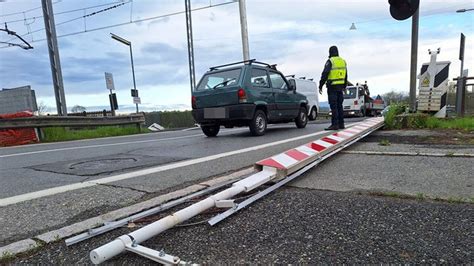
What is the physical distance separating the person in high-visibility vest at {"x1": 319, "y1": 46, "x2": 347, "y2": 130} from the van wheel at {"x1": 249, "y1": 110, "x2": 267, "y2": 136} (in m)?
1.61

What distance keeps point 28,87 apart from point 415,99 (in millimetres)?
16937

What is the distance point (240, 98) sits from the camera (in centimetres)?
740

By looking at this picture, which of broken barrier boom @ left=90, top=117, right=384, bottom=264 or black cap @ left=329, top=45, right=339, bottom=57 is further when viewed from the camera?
black cap @ left=329, top=45, right=339, bottom=57

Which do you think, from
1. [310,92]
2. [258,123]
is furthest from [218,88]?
[310,92]

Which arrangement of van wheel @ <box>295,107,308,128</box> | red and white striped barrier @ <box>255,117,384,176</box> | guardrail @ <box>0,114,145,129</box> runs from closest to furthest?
1. red and white striped barrier @ <box>255,117,384,176</box>
2. guardrail @ <box>0,114,145,129</box>
3. van wheel @ <box>295,107,308,128</box>

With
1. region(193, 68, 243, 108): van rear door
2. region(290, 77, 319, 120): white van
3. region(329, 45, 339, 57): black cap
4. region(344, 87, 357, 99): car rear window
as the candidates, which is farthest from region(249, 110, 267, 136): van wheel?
region(344, 87, 357, 99): car rear window

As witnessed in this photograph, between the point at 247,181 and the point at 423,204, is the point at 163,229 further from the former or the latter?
the point at 423,204

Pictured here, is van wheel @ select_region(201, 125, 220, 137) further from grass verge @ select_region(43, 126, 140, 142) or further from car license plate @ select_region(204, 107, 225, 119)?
grass verge @ select_region(43, 126, 140, 142)

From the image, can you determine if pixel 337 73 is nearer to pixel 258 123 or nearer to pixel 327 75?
pixel 327 75

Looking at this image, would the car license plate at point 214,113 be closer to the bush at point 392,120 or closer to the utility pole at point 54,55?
the bush at point 392,120

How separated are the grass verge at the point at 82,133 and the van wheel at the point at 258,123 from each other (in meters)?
7.02

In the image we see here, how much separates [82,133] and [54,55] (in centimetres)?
532

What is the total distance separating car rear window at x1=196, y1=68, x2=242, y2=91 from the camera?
25.3ft

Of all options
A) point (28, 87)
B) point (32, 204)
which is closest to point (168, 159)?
point (32, 204)
